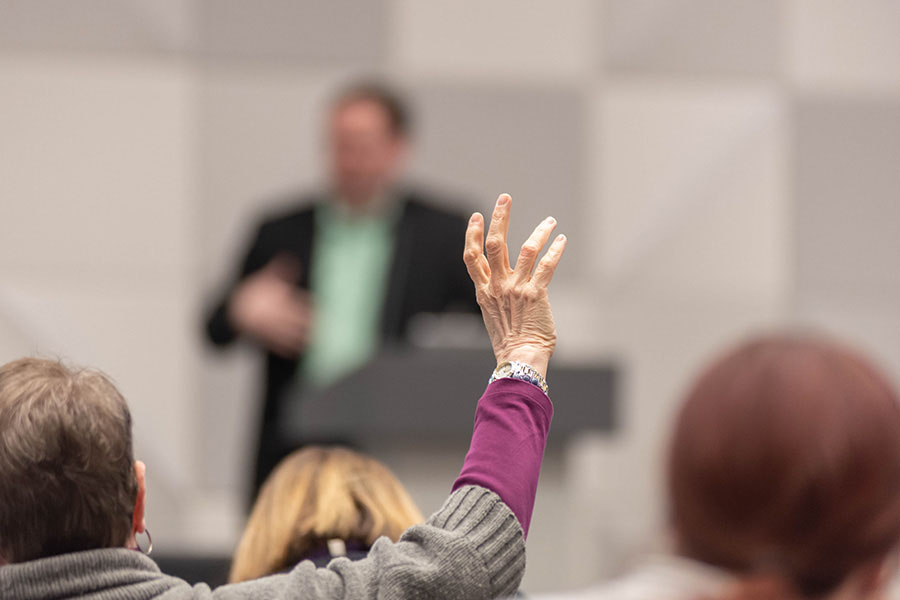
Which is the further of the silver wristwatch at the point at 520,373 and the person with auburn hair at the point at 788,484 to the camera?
the silver wristwatch at the point at 520,373

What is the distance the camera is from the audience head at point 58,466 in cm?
115

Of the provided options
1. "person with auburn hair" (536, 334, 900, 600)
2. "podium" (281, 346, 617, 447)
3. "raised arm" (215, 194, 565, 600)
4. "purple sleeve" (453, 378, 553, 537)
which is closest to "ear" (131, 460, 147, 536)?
"raised arm" (215, 194, 565, 600)

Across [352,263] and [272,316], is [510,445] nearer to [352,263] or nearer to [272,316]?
[272,316]

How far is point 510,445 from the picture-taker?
123 centimetres

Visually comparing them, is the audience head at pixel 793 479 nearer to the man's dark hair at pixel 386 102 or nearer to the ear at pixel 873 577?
the ear at pixel 873 577

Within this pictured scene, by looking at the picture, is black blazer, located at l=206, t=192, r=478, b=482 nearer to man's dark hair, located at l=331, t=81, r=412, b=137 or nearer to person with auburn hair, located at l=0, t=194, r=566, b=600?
man's dark hair, located at l=331, t=81, r=412, b=137

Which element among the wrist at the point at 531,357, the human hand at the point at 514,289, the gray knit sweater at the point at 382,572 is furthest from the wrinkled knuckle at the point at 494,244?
the gray knit sweater at the point at 382,572

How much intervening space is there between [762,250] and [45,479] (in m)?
4.14

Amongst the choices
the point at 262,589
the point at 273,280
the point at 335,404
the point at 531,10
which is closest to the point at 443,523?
the point at 262,589

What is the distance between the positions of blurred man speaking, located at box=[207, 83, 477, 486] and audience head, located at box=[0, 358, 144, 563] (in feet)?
6.69

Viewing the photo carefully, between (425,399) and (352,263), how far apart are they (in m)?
0.83

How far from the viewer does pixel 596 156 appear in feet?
16.1

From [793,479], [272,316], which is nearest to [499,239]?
[793,479]

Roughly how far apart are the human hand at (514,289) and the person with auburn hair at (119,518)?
0.10 meters
